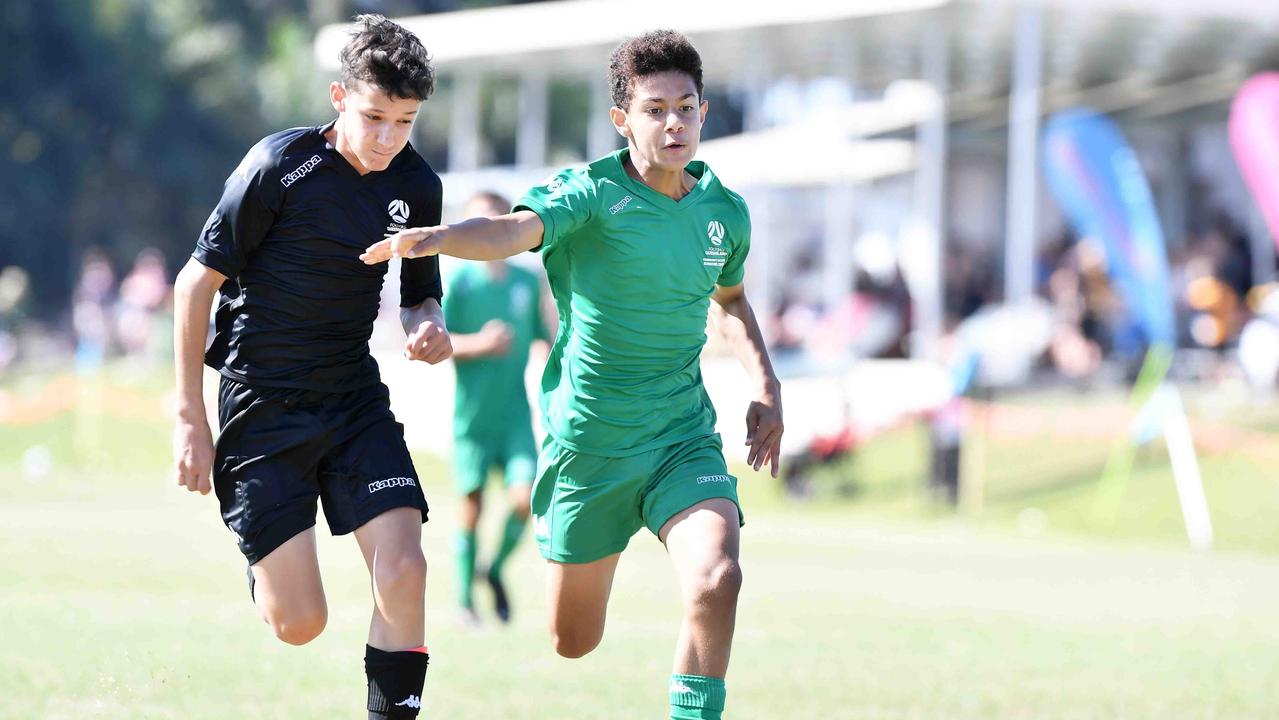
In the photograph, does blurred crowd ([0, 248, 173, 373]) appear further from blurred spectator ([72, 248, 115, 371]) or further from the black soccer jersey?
the black soccer jersey

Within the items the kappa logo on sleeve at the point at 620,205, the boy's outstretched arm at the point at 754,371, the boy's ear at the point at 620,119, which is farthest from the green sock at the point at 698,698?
the boy's ear at the point at 620,119

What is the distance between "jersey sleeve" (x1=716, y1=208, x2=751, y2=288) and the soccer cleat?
13.7 ft

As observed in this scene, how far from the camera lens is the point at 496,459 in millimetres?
10484

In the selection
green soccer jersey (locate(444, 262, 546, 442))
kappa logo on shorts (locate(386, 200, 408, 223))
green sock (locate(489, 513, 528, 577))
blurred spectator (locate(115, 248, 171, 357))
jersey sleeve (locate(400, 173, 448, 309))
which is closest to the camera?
kappa logo on shorts (locate(386, 200, 408, 223))

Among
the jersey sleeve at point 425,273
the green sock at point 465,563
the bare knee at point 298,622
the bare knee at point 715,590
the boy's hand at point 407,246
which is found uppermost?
the jersey sleeve at point 425,273

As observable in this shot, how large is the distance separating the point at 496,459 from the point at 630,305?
4604mm

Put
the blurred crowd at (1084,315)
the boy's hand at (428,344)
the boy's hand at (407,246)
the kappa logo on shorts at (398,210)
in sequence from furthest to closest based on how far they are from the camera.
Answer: the blurred crowd at (1084,315)
the kappa logo on shorts at (398,210)
the boy's hand at (428,344)
the boy's hand at (407,246)

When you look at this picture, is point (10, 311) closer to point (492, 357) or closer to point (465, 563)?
point (492, 357)

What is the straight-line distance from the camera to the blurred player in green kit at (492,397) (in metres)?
10.1

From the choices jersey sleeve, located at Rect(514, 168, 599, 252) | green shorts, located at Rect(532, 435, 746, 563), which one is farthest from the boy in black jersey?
green shorts, located at Rect(532, 435, 746, 563)

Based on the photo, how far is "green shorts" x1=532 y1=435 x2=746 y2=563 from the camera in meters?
5.95

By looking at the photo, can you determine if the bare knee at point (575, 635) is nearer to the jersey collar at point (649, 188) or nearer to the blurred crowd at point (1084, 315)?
the jersey collar at point (649, 188)

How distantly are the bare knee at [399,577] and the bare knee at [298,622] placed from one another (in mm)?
282

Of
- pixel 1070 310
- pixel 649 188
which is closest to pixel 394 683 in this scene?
pixel 649 188
